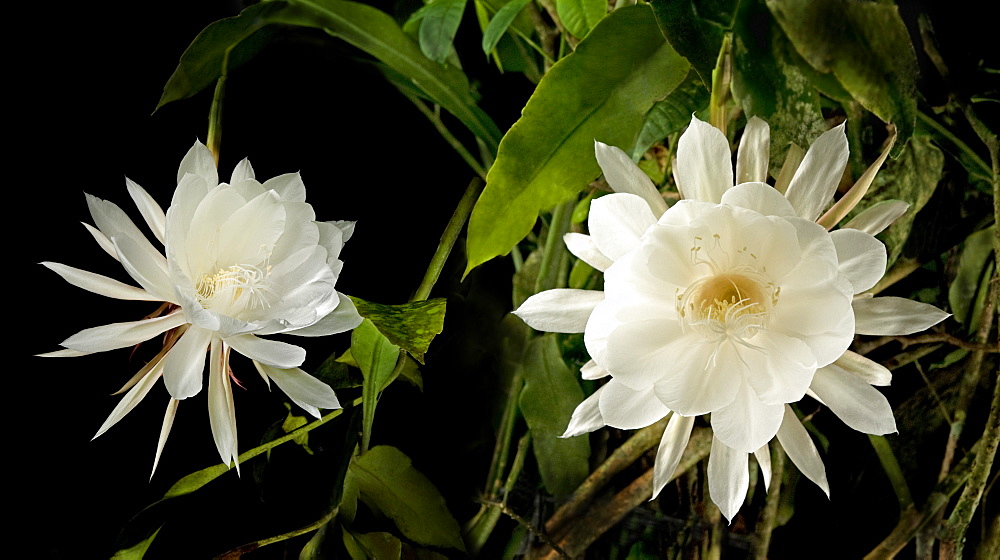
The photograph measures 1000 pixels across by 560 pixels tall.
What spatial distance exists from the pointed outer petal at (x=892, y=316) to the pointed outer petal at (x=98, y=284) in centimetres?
59

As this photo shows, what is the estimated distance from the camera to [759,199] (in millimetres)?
542

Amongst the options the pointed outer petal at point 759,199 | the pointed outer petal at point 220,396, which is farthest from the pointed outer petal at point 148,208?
the pointed outer petal at point 759,199

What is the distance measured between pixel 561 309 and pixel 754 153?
0.68 feet

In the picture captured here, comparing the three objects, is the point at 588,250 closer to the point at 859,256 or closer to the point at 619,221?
the point at 619,221

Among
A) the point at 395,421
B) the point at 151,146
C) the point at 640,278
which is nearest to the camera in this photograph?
the point at 640,278

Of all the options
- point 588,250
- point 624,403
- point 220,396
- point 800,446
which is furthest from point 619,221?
point 220,396

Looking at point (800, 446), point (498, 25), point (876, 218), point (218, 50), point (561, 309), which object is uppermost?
point (218, 50)

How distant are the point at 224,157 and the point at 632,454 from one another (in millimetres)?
522

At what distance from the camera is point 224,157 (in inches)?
26.7

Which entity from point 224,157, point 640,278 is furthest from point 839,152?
point 224,157

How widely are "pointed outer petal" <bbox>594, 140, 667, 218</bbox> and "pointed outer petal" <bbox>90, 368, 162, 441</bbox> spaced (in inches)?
16.4

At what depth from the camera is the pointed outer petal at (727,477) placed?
61 centimetres

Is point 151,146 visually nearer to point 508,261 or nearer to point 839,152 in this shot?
point 508,261

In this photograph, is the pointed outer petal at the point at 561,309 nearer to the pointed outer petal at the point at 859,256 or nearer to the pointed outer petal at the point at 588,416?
the pointed outer petal at the point at 588,416
